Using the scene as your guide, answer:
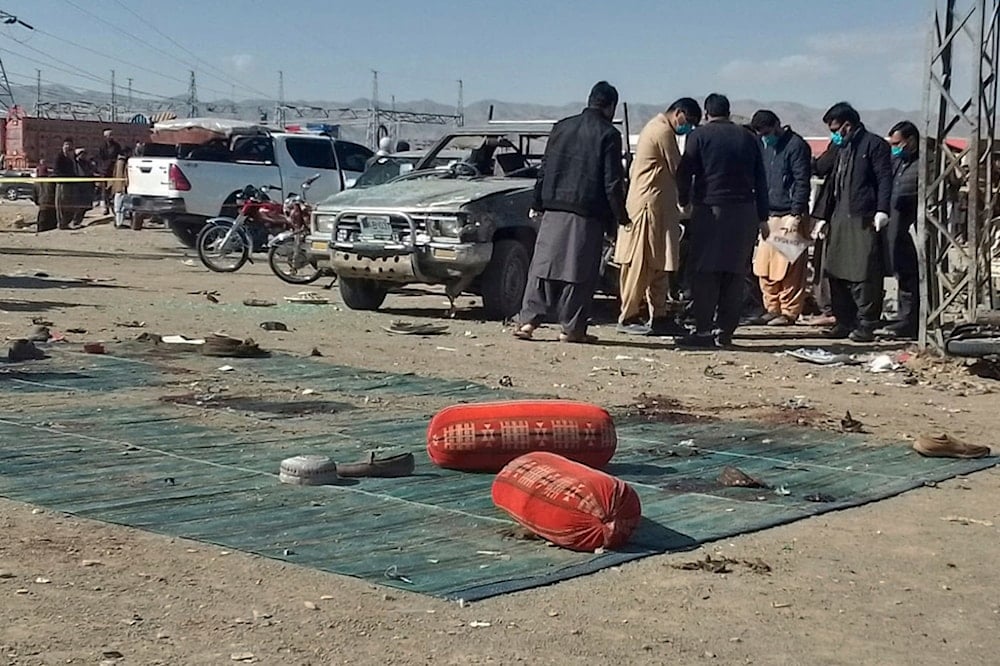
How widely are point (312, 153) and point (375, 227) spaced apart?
11.7m

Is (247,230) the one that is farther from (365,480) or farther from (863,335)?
(365,480)

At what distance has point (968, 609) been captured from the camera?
496 cm

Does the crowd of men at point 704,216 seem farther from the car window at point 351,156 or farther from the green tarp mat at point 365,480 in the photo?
the car window at point 351,156

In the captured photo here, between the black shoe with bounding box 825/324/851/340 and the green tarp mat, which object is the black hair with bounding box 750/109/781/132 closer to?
the black shoe with bounding box 825/324/851/340

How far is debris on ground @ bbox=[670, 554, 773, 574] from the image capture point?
17.3ft

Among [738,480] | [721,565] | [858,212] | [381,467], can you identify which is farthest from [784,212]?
[721,565]

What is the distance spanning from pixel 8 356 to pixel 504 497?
5.08m

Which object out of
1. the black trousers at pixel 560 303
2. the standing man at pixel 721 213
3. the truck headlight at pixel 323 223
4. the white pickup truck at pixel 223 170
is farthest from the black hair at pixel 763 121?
the white pickup truck at pixel 223 170

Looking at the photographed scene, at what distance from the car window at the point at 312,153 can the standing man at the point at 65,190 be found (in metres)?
6.09

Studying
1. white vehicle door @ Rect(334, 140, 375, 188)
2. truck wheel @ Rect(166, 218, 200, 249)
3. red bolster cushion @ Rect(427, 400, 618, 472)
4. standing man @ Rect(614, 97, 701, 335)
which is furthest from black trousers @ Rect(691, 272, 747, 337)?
white vehicle door @ Rect(334, 140, 375, 188)

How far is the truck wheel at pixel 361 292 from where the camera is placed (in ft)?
47.1

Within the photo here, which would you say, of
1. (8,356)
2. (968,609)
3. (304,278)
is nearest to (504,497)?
(968,609)

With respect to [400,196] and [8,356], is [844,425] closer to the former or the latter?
[8,356]

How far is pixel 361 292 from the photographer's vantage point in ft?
47.2
